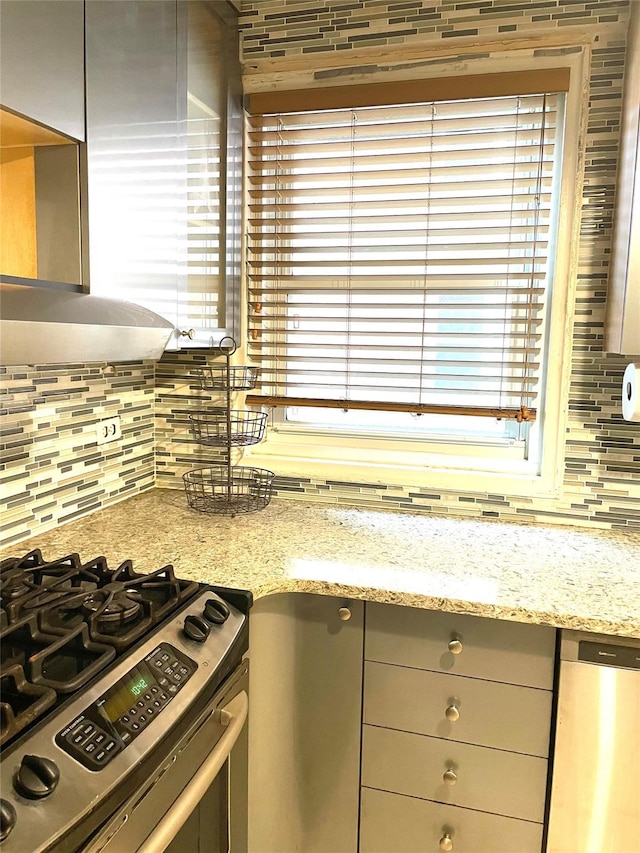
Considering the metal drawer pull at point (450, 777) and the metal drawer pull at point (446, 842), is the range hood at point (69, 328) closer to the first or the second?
the metal drawer pull at point (450, 777)

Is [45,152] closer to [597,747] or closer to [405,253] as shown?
[405,253]

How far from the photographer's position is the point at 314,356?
6.54ft

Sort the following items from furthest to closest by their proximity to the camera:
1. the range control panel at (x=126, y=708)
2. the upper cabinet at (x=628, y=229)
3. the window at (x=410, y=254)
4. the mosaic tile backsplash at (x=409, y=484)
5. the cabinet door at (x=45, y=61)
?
the window at (x=410, y=254) → the mosaic tile backsplash at (x=409, y=484) → the upper cabinet at (x=628, y=229) → the cabinet door at (x=45, y=61) → the range control panel at (x=126, y=708)

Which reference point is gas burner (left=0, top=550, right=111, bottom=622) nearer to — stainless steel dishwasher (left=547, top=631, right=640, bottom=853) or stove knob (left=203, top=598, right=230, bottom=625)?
stove knob (left=203, top=598, right=230, bottom=625)

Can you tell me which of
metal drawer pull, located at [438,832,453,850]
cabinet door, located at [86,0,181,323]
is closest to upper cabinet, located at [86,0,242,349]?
cabinet door, located at [86,0,181,323]

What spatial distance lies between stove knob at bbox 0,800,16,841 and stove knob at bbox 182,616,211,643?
0.43 m

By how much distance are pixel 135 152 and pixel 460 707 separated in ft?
4.53

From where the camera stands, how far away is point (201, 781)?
3.52ft

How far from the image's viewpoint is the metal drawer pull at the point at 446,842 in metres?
1.39

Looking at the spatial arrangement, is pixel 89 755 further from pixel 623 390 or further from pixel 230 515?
pixel 623 390

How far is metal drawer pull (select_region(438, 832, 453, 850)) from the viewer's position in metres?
1.39

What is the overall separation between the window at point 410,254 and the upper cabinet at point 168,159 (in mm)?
168

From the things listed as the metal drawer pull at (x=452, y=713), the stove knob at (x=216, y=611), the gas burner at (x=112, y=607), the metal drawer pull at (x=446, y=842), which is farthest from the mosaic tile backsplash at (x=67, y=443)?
the metal drawer pull at (x=446, y=842)

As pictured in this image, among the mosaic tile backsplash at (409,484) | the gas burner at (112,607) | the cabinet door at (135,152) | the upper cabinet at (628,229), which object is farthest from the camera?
the mosaic tile backsplash at (409,484)
